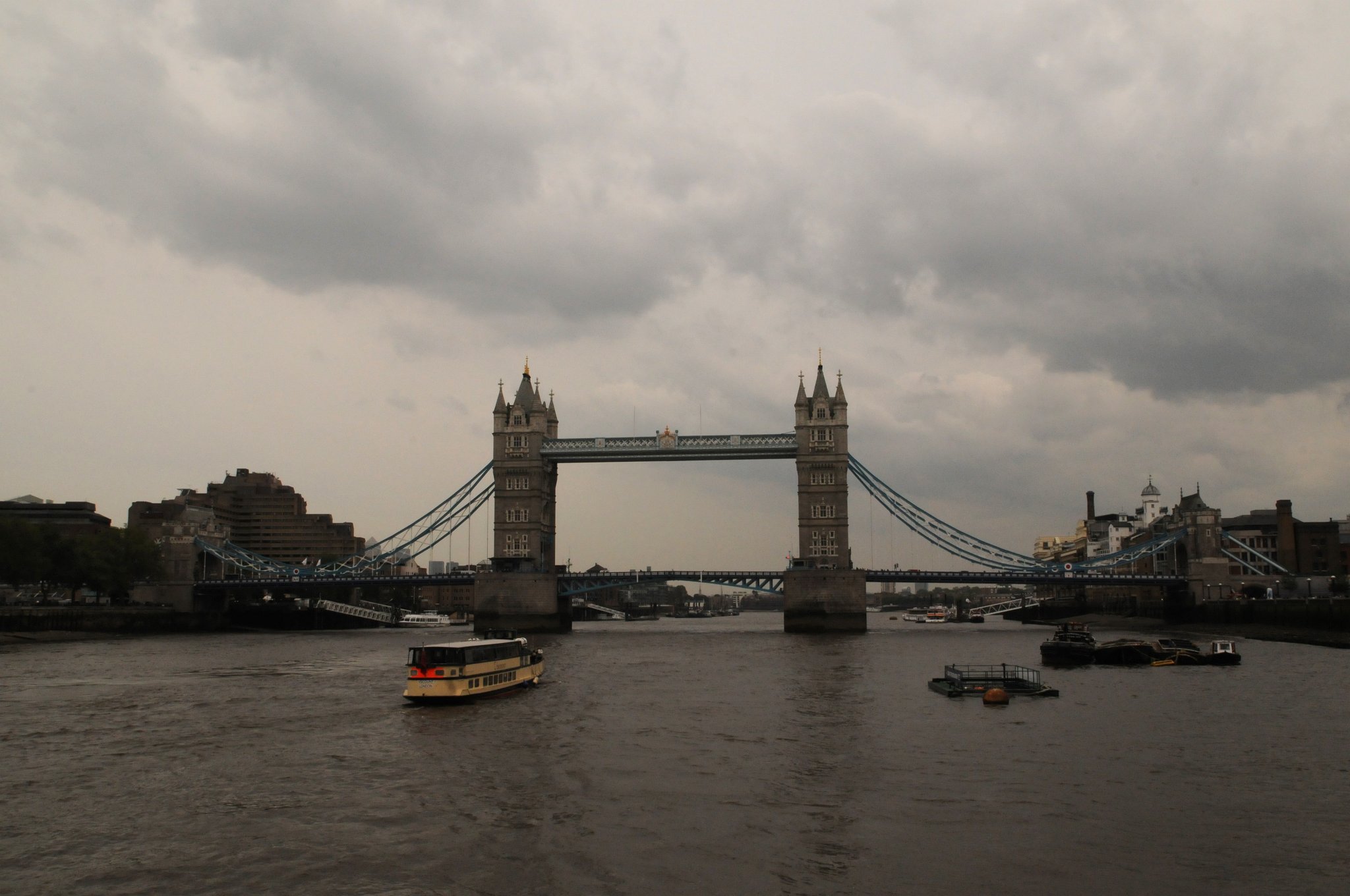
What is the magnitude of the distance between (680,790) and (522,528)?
71.3 meters

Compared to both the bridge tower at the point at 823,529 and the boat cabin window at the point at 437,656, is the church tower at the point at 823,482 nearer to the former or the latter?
the bridge tower at the point at 823,529

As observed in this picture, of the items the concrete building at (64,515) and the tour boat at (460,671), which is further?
the concrete building at (64,515)

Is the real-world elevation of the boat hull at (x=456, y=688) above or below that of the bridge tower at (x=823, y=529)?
below

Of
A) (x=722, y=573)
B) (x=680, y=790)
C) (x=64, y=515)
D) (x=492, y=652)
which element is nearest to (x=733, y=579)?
(x=722, y=573)

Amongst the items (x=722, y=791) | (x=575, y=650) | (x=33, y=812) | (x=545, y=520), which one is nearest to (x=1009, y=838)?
(x=722, y=791)

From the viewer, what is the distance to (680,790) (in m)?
21.7

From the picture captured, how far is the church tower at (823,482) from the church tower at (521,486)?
22308 mm

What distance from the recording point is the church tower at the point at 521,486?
91625 mm

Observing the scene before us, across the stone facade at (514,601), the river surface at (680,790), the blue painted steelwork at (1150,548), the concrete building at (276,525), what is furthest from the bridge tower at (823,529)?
the concrete building at (276,525)

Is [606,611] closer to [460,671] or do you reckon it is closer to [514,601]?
[514,601]

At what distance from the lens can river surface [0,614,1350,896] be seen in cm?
1620

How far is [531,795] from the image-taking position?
21500 mm

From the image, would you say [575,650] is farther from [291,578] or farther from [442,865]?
[442,865]

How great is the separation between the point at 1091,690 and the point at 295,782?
28.5m
